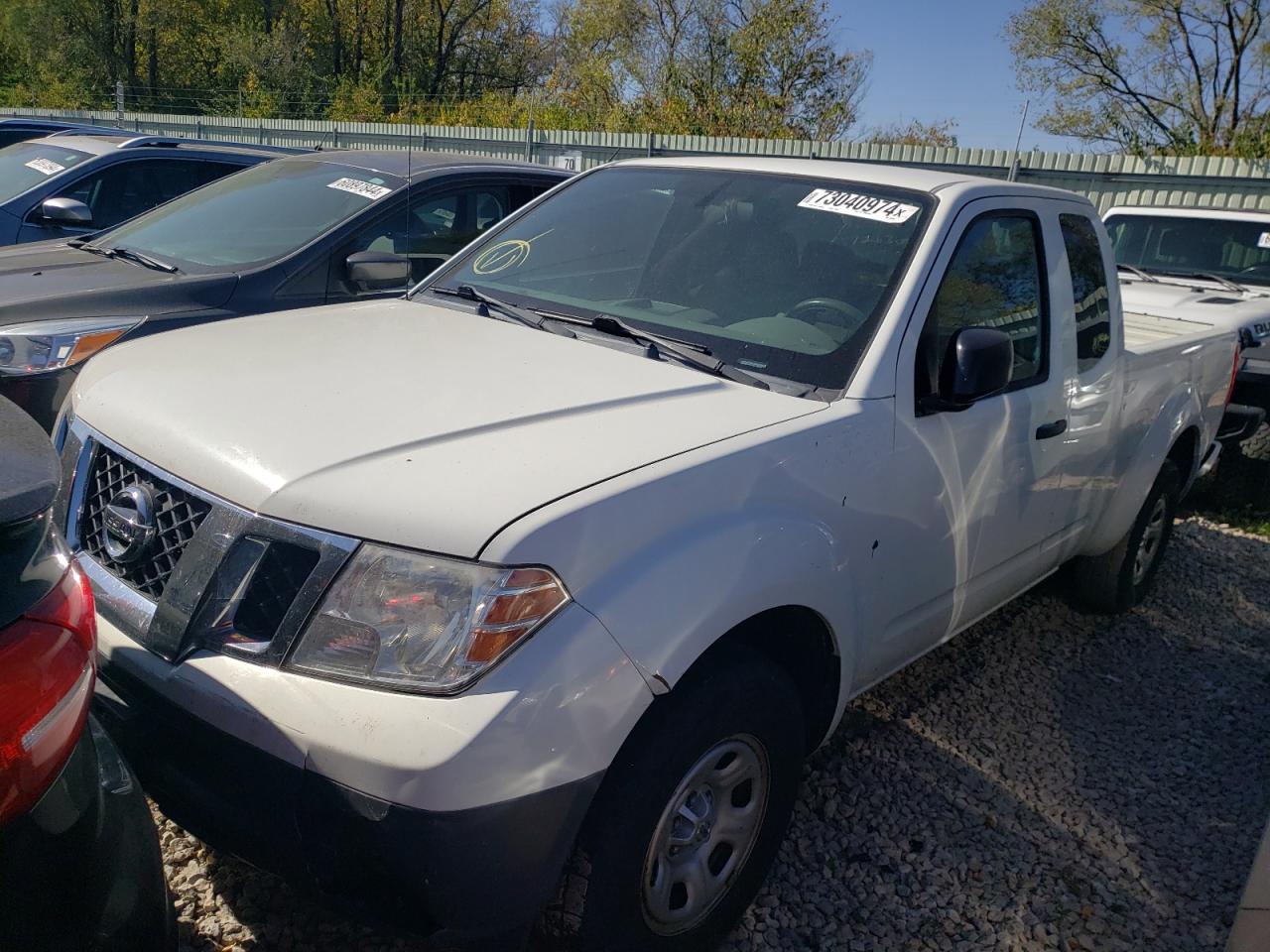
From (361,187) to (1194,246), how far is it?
669 cm

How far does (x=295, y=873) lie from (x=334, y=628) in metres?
0.47

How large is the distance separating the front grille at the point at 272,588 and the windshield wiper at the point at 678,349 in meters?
1.21

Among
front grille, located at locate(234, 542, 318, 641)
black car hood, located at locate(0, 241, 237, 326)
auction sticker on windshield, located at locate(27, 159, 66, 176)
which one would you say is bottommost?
front grille, located at locate(234, 542, 318, 641)

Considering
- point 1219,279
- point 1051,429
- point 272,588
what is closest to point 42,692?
point 272,588

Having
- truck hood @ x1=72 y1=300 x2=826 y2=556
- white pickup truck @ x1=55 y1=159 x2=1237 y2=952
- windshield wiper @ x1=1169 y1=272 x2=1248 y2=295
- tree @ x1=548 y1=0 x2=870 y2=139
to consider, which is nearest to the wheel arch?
white pickup truck @ x1=55 y1=159 x2=1237 y2=952

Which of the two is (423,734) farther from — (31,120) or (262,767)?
(31,120)

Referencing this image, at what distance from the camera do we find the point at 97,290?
13.6 ft

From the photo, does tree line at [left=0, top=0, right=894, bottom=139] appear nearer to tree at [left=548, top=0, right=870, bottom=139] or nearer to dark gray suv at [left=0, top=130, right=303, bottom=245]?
tree at [left=548, top=0, right=870, bottom=139]

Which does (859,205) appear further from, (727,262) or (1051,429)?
(1051,429)

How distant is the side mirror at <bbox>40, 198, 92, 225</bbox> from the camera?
5723mm

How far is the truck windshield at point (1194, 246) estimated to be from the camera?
7.89 meters

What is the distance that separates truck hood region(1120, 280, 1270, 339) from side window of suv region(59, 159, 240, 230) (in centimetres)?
645

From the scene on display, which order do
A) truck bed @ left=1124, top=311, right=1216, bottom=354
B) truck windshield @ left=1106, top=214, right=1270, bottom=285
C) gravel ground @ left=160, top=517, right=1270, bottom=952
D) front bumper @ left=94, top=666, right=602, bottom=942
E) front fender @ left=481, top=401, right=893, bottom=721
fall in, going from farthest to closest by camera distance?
truck windshield @ left=1106, top=214, right=1270, bottom=285
truck bed @ left=1124, top=311, right=1216, bottom=354
gravel ground @ left=160, top=517, right=1270, bottom=952
front fender @ left=481, top=401, right=893, bottom=721
front bumper @ left=94, top=666, right=602, bottom=942

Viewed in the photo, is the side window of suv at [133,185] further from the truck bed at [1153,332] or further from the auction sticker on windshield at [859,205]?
the truck bed at [1153,332]
